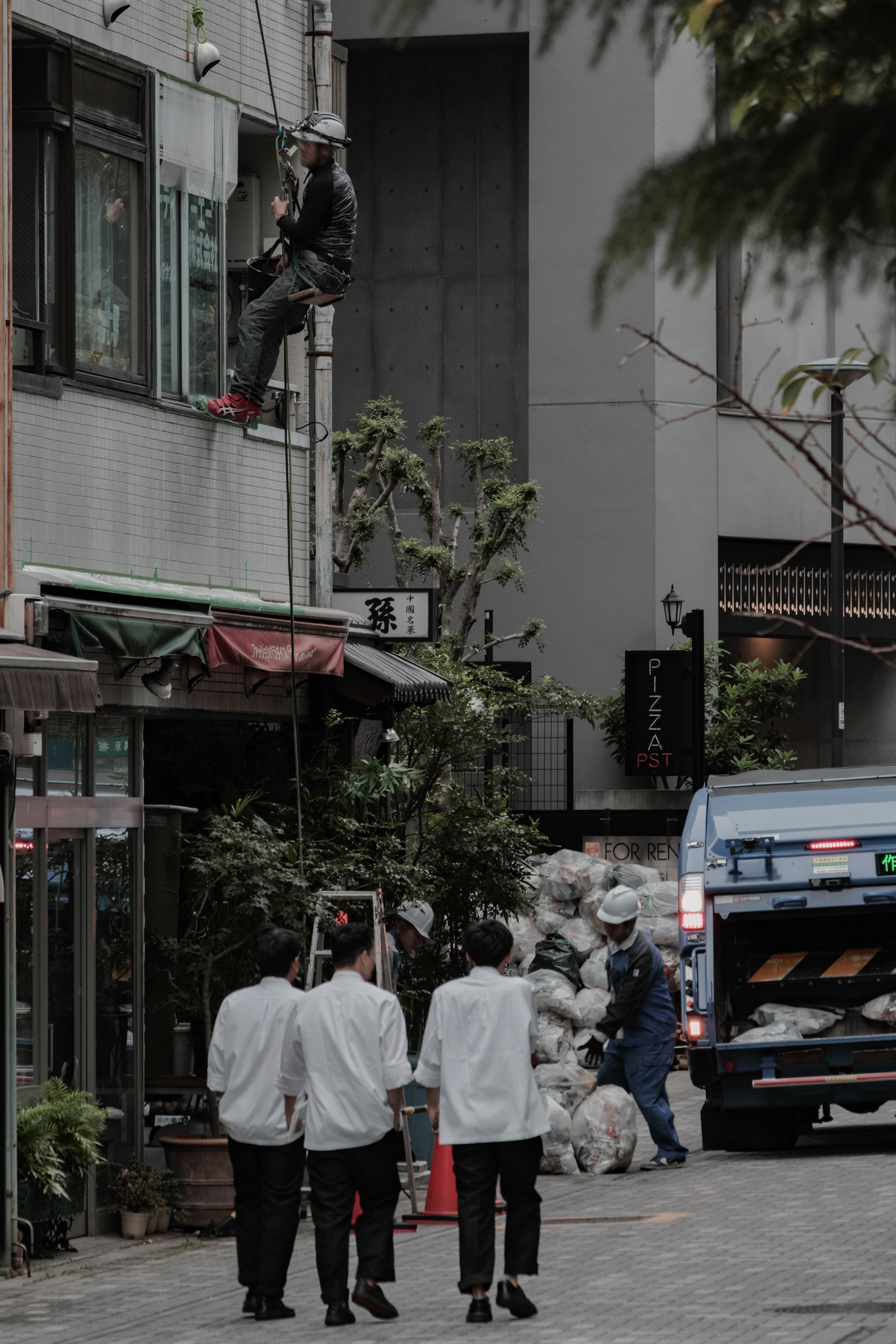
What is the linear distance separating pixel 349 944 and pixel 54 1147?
8.58ft

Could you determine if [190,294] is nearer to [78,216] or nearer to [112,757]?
[78,216]

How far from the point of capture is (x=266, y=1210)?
9477 millimetres

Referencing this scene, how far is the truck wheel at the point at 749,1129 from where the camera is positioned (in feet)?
48.9

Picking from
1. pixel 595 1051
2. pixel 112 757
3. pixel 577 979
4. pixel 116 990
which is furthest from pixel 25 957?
pixel 577 979

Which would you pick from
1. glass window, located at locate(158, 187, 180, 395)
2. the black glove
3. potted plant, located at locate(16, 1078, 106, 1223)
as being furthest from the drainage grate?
glass window, located at locate(158, 187, 180, 395)

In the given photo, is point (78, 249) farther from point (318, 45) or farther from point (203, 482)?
point (318, 45)

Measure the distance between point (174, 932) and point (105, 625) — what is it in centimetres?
244

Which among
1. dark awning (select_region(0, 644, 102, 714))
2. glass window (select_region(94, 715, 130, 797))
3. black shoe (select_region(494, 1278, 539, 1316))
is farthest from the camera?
glass window (select_region(94, 715, 130, 797))

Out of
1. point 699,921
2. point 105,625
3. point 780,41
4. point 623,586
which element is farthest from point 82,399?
point 623,586

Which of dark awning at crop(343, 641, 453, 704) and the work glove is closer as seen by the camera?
dark awning at crop(343, 641, 453, 704)

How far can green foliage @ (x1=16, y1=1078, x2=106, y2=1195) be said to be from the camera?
10.9 metres

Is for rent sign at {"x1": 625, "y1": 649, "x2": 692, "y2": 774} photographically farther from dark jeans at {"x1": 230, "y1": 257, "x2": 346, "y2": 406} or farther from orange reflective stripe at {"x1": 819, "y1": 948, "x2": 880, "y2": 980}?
dark jeans at {"x1": 230, "y1": 257, "x2": 346, "y2": 406}

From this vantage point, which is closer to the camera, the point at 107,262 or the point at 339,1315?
the point at 339,1315

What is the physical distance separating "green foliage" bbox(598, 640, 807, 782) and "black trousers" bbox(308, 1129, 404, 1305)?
18.0m
